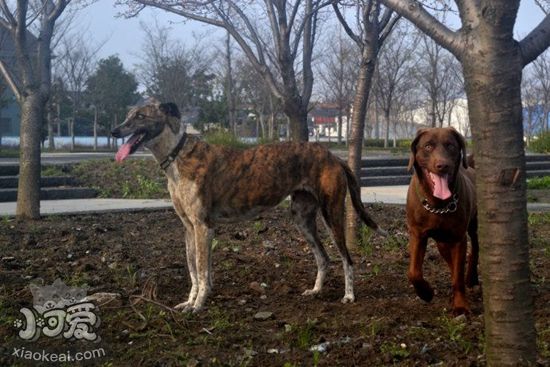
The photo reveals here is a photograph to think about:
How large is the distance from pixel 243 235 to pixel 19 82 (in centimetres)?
459

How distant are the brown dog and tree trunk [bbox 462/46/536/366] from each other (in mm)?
1409

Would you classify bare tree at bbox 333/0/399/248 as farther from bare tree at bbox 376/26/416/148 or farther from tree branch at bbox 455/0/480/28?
bare tree at bbox 376/26/416/148

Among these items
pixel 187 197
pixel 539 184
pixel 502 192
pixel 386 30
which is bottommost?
pixel 539 184

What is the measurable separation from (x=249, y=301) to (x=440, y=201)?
5.53 ft

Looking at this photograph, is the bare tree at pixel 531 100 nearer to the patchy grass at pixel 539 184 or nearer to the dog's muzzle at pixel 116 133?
the patchy grass at pixel 539 184

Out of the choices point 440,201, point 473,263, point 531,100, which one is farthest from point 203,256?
point 531,100

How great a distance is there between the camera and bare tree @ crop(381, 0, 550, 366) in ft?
10.7

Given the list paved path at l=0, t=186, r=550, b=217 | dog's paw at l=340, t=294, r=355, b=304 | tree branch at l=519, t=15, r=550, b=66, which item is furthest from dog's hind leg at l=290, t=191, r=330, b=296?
paved path at l=0, t=186, r=550, b=217

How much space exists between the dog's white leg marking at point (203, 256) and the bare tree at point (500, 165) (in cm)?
254

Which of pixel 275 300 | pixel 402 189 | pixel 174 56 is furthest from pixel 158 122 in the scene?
pixel 174 56

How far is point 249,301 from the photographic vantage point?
5.55 m

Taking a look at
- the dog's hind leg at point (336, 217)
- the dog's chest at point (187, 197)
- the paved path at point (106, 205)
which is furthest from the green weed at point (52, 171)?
the dog's hind leg at point (336, 217)

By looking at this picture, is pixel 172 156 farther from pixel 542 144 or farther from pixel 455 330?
pixel 542 144

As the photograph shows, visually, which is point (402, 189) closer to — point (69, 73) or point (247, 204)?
point (247, 204)
